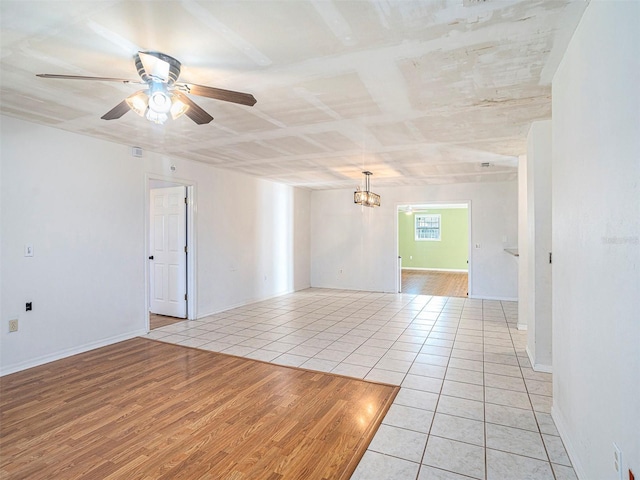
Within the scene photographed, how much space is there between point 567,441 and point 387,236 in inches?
238

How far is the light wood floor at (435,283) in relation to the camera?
26.1 ft

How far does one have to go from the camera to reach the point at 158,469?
195 centimetres

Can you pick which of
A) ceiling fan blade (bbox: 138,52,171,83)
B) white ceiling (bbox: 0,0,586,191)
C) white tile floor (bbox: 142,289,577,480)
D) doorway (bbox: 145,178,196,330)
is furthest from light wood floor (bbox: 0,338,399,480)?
white ceiling (bbox: 0,0,586,191)

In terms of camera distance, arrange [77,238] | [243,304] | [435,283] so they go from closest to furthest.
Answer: [77,238] < [243,304] < [435,283]

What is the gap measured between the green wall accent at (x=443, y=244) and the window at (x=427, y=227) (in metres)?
0.15

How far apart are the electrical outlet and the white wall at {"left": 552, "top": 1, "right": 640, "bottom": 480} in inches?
1.4

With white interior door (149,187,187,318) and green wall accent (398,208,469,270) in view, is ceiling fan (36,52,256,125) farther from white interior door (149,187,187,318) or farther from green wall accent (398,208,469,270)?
green wall accent (398,208,469,270)

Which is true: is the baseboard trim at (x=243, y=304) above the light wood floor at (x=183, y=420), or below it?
above

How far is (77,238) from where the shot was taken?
12.5 ft

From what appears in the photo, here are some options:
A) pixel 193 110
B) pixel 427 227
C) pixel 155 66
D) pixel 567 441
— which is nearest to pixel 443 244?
pixel 427 227

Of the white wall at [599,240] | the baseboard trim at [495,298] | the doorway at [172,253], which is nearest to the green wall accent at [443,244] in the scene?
the baseboard trim at [495,298]

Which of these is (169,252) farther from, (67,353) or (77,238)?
(67,353)

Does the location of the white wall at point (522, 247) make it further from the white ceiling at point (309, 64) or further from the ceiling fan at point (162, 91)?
the ceiling fan at point (162, 91)

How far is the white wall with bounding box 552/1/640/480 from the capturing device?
3.96 feet
